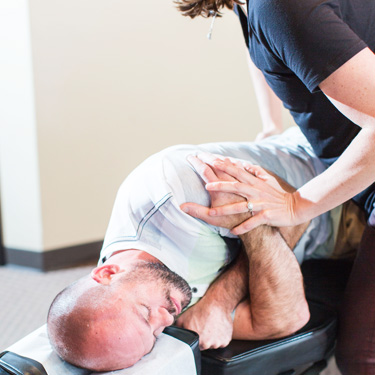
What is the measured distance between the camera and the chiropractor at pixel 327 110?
83 cm

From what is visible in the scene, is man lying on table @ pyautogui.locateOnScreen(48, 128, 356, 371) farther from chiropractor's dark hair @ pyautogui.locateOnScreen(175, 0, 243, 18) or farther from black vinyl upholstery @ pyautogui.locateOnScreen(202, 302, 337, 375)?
chiropractor's dark hair @ pyautogui.locateOnScreen(175, 0, 243, 18)

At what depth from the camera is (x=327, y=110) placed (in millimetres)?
1065

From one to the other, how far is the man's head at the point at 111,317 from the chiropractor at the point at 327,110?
0.21 meters

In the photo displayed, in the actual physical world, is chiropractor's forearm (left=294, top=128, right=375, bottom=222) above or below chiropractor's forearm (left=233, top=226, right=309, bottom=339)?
above

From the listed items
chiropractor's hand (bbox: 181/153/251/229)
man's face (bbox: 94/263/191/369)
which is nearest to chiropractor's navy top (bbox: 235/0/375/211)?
chiropractor's hand (bbox: 181/153/251/229)

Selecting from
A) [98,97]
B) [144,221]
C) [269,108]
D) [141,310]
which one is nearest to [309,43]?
[144,221]

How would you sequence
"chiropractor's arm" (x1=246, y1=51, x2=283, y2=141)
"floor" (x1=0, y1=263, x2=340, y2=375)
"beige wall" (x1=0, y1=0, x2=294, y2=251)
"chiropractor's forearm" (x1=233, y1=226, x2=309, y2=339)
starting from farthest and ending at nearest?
"beige wall" (x1=0, y1=0, x2=294, y2=251) < "floor" (x1=0, y1=263, x2=340, y2=375) < "chiropractor's arm" (x1=246, y1=51, x2=283, y2=141) < "chiropractor's forearm" (x1=233, y1=226, x2=309, y2=339)

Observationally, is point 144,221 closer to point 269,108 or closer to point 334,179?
point 334,179

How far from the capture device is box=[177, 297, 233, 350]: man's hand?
3.38 feet

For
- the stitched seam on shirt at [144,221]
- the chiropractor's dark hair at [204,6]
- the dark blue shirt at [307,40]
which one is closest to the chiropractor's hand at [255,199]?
the stitched seam on shirt at [144,221]

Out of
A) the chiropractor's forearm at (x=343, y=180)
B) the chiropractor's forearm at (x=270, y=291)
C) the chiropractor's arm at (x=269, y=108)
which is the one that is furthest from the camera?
the chiropractor's arm at (x=269, y=108)

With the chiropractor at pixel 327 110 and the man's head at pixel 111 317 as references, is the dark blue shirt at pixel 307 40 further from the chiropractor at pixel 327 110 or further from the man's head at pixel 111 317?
the man's head at pixel 111 317

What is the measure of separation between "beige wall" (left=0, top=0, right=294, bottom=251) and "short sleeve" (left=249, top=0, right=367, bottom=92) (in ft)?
5.22

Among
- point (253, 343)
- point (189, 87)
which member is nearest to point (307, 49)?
point (253, 343)
